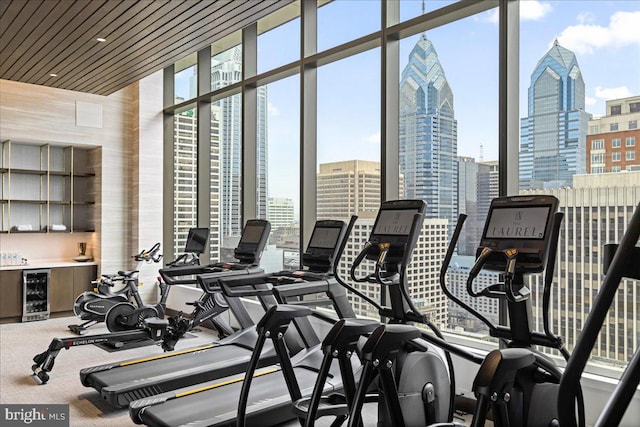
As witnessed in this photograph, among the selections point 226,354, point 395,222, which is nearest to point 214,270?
point 226,354

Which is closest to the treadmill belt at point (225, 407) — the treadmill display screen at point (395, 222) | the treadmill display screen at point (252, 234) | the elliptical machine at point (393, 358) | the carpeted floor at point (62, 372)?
the carpeted floor at point (62, 372)

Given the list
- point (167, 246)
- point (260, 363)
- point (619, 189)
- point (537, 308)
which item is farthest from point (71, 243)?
point (619, 189)

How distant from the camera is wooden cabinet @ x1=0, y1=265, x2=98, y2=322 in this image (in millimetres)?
6898

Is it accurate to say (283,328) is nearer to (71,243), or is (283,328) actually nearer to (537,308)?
(537,308)

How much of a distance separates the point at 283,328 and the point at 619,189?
2.28 metres

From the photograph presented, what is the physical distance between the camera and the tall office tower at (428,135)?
444 centimetres

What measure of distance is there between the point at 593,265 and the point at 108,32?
15.5 ft

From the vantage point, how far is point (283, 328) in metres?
2.99

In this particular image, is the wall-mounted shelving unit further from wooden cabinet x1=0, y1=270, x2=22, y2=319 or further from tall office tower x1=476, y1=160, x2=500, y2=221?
tall office tower x1=476, y1=160, x2=500, y2=221

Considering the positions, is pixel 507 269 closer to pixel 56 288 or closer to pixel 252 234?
pixel 252 234

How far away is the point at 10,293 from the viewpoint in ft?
22.7

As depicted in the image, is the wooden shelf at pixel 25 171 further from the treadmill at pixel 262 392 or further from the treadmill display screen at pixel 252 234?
the treadmill at pixel 262 392

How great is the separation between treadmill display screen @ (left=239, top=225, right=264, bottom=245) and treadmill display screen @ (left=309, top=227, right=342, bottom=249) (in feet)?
2.88

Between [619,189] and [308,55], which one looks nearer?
[619,189]
